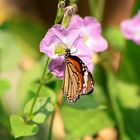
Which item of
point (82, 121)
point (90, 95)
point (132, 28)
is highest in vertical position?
point (132, 28)

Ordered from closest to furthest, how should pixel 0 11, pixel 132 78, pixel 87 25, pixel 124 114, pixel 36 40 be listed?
pixel 87 25 < pixel 124 114 < pixel 132 78 < pixel 36 40 < pixel 0 11

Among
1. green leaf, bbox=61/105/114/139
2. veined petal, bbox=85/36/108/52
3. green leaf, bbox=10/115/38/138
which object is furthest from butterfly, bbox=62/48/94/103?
green leaf, bbox=61/105/114/139

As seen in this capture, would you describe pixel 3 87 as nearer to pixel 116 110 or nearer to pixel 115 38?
pixel 116 110

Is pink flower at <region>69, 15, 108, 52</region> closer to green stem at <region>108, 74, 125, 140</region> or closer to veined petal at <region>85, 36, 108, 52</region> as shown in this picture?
veined petal at <region>85, 36, 108, 52</region>

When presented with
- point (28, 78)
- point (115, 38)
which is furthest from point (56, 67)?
point (115, 38)

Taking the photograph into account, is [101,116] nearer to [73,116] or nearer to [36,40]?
[73,116]

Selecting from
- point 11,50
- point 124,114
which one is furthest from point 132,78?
point 11,50
